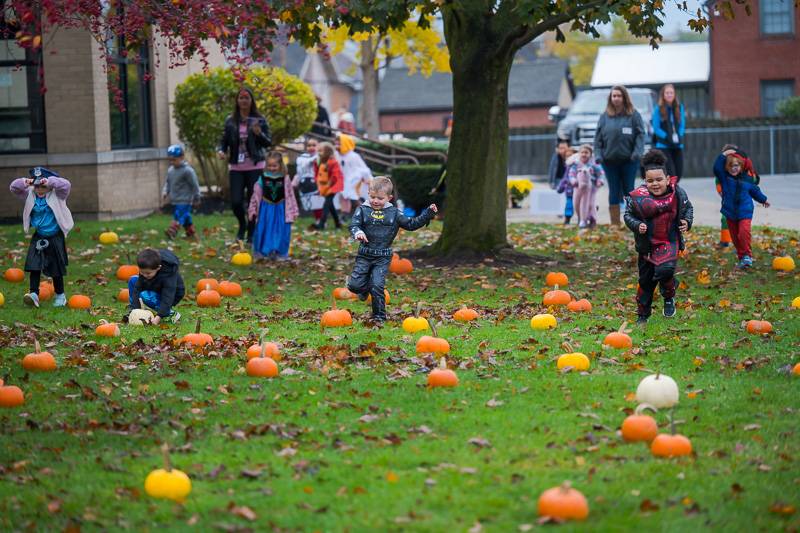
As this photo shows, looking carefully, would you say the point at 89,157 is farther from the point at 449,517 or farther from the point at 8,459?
the point at 449,517

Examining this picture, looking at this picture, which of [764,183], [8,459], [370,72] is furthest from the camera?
[370,72]

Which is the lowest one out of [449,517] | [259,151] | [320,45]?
[449,517]

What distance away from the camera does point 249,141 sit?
16.2 m

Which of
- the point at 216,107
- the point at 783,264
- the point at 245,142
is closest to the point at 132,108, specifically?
the point at 216,107

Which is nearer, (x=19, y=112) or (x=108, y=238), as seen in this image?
(x=108, y=238)

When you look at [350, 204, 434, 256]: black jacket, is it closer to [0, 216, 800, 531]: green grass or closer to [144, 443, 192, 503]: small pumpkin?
[0, 216, 800, 531]: green grass

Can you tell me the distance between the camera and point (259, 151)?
16.3 metres

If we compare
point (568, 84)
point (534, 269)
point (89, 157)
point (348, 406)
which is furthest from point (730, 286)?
point (568, 84)

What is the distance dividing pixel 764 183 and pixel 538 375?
988 inches

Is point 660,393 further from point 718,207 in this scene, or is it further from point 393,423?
point 718,207

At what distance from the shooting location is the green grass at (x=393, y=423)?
534 cm

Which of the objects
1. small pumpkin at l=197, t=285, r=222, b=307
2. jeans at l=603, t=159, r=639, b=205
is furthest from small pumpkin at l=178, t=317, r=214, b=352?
jeans at l=603, t=159, r=639, b=205

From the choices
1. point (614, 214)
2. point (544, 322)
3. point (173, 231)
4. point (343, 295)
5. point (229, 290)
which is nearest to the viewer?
point (544, 322)

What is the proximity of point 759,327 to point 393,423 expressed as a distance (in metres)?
4.00
